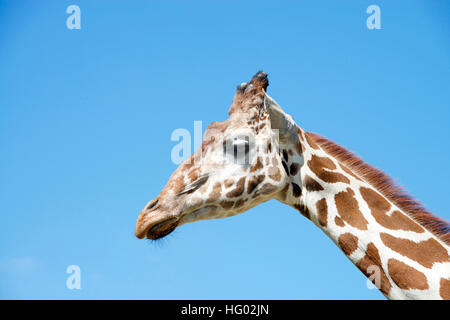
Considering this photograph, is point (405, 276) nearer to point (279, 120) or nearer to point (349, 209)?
point (349, 209)

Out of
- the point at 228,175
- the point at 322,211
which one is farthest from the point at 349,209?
the point at 228,175

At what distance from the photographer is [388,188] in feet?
19.5

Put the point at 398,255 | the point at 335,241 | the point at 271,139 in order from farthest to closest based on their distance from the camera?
1. the point at 271,139
2. the point at 335,241
3. the point at 398,255

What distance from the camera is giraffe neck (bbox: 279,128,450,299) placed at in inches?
204

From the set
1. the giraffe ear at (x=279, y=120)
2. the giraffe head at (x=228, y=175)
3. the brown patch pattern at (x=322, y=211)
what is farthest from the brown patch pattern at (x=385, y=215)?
the giraffe ear at (x=279, y=120)

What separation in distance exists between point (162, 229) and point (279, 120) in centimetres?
194

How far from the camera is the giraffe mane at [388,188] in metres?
5.57
